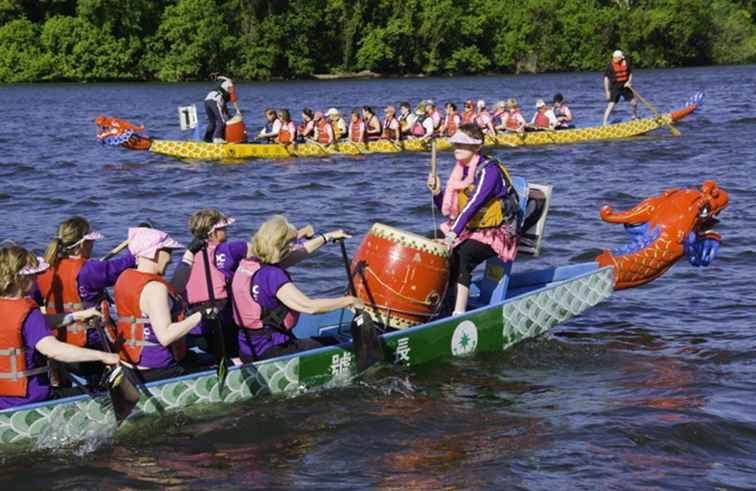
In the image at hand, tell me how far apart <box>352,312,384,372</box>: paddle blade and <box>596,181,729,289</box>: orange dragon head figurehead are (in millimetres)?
3219

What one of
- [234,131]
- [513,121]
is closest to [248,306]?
[234,131]

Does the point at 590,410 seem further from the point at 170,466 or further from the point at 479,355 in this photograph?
the point at 170,466

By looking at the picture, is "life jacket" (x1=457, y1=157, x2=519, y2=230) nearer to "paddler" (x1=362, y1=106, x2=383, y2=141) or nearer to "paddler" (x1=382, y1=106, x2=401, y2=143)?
"paddler" (x1=382, y1=106, x2=401, y2=143)

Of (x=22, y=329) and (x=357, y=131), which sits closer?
(x=22, y=329)

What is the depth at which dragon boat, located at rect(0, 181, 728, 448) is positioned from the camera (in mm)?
7555

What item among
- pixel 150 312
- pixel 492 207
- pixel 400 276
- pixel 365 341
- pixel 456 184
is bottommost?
pixel 365 341

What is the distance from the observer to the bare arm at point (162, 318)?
7320mm

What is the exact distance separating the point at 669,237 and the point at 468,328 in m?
2.60

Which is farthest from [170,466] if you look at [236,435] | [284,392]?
A: [284,392]

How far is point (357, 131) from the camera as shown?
2520 cm

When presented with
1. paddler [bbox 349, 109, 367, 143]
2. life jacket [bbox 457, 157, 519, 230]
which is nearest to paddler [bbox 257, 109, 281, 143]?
paddler [bbox 349, 109, 367, 143]

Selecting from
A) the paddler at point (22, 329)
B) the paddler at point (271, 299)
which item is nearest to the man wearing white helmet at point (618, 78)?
the paddler at point (271, 299)

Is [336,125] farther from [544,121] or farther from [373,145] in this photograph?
[544,121]

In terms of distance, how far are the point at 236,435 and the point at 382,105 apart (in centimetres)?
3832
